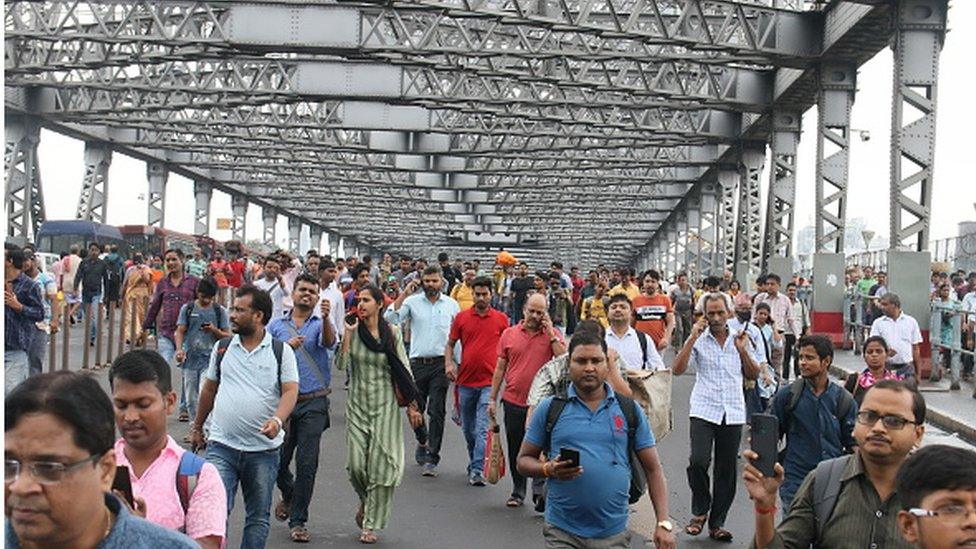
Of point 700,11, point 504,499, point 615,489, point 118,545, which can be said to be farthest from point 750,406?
point 700,11

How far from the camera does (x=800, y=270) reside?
36781mm

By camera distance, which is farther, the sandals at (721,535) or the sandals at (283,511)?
the sandals at (283,511)

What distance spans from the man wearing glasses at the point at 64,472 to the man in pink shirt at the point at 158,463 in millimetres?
1213

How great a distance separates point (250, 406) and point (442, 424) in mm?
4965

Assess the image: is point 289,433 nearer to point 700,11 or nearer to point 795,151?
point 700,11

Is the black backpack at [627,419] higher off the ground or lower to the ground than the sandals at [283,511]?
higher

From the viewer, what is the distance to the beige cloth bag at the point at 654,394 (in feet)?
28.7

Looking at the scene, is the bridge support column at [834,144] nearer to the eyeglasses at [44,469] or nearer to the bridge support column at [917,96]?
the bridge support column at [917,96]

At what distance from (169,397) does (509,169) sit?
44.1 meters

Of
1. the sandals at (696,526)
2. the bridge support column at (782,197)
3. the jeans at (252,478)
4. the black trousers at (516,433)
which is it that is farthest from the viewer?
the bridge support column at (782,197)

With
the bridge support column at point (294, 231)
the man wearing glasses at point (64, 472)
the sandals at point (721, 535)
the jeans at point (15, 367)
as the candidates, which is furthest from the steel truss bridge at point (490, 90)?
the bridge support column at point (294, 231)

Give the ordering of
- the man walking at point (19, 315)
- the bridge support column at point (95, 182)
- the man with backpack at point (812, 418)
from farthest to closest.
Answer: the bridge support column at point (95, 182) < the man walking at point (19, 315) < the man with backpack at point (812, 418)

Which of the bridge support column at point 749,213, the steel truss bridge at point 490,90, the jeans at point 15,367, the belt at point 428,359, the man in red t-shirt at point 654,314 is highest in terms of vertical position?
the steel truss bridge at point 490,90

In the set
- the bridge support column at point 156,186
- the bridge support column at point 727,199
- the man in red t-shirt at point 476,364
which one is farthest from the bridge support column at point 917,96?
the bridge support column at point 156,186
